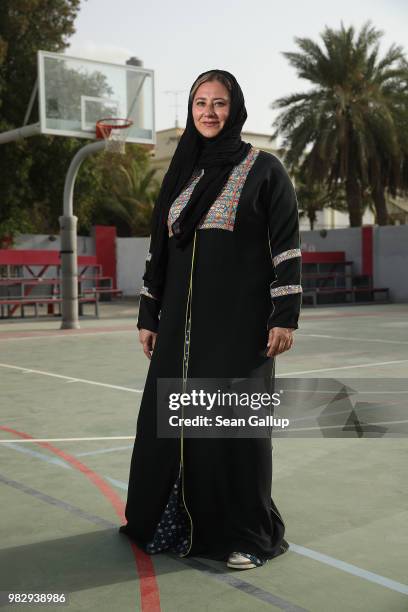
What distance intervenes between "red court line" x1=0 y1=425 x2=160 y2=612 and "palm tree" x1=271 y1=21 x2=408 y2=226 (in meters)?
24.3

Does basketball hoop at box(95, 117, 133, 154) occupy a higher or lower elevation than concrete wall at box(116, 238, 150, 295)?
higher

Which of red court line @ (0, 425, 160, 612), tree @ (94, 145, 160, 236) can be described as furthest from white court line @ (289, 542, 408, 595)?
tree @ (94, 145, 160, 236)

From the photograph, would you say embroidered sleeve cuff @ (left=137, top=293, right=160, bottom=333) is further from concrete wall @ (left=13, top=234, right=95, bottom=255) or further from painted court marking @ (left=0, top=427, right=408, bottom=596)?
concrete wall @ (left=13, top=234, right=95, bottom=255)

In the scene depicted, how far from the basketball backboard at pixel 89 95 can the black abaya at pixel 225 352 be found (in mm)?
13796

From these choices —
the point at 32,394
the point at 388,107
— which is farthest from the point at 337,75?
the point at 32,394

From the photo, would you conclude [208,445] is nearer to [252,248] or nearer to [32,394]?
[252,248]

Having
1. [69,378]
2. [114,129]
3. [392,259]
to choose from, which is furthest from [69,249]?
[392,259]

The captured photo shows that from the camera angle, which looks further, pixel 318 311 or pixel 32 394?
pixel 318 311

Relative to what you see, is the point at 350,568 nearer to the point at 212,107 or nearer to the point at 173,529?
the point at 173,529

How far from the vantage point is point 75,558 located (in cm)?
352

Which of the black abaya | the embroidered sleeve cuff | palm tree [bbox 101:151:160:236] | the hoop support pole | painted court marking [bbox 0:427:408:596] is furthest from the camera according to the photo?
palm tree [bbox 101:151:160:236]

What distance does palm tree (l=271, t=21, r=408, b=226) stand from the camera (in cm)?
2841

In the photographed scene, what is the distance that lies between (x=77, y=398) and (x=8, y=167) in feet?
68.0

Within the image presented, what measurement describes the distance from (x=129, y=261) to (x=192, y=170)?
1149 inches
